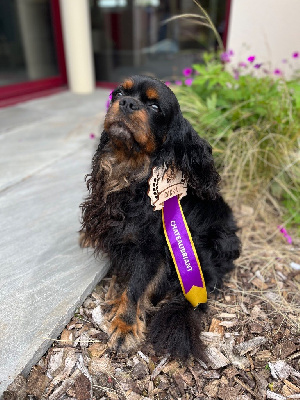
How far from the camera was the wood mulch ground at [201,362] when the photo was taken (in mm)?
1542

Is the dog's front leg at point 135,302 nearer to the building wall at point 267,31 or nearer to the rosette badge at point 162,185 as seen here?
the rosette badge at point 162,185

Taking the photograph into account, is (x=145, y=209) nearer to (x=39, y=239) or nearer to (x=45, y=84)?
(x=39, y=239)

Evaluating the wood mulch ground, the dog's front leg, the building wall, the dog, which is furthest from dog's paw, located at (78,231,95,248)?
the building wall

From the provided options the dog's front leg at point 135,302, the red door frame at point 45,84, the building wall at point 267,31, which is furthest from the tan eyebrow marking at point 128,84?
the red door frame at point 45,84

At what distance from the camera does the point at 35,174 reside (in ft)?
10.4

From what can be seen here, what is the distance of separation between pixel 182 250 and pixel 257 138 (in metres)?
1.83

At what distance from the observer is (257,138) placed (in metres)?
3.13

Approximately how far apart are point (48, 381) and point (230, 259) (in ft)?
4.37

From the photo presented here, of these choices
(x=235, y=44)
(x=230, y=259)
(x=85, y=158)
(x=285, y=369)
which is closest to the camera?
(x=285, y=369)

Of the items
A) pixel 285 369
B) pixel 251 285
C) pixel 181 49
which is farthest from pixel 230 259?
pixel 181 49

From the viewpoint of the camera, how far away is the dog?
5.43 ft

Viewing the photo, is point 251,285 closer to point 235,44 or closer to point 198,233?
point 198,233

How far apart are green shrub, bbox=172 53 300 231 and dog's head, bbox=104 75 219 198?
126cm

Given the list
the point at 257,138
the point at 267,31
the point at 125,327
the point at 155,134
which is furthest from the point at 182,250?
the point at 267,31
